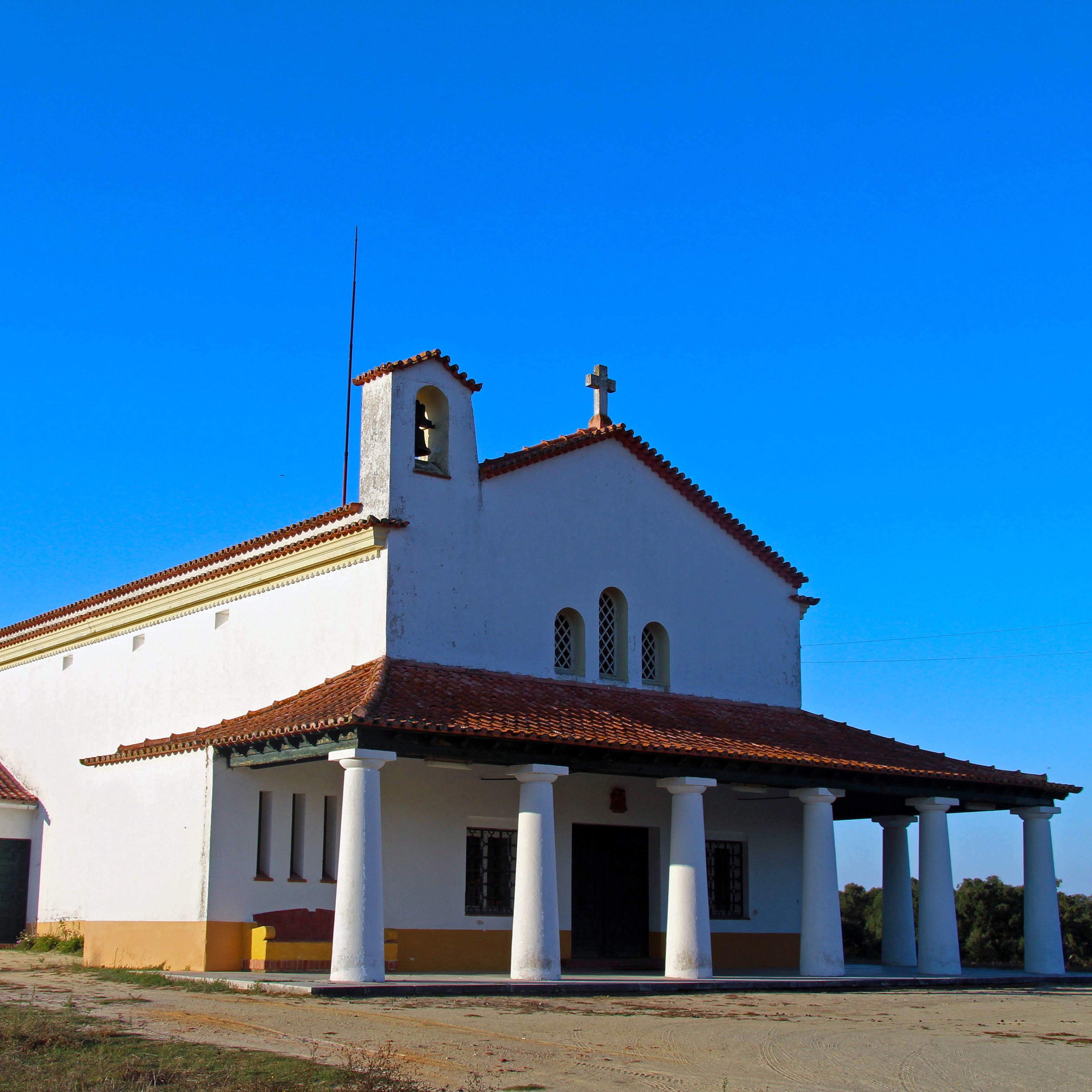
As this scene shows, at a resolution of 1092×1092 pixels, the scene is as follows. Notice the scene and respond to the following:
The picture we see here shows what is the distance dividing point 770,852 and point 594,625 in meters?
5.48

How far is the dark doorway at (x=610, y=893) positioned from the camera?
22469 millimetres

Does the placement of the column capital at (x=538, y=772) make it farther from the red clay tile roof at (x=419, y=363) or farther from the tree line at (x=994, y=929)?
the tree line at (x=994, y=929)

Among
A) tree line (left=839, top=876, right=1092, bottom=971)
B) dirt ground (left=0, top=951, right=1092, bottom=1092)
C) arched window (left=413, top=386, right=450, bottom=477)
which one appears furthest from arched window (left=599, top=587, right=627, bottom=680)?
tree line (left=839, top=876, right=1092, bottom=971)

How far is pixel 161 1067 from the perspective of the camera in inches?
396

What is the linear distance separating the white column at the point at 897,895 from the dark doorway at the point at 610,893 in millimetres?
5576

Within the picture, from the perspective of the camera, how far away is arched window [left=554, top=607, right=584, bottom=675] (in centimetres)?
2256

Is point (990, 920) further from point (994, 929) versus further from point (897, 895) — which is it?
point (897, 895)

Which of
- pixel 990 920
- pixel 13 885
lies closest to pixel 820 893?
pixel 13 885

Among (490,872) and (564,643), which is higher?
(564,643)

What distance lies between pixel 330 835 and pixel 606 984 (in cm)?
491

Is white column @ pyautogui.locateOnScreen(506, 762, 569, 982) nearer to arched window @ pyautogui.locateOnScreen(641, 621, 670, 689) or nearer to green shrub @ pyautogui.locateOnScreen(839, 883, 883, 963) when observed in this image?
arched window @ pyautogui.locateOnScreen(641, 621, 670, 689)

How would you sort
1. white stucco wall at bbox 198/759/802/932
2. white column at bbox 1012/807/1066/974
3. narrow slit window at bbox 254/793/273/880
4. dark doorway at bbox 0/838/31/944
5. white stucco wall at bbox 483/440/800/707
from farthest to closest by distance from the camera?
1. dark doorway at bbox 0/838/31/944
2. white column at bbox 1012/807/1066/974
3. white stucco wall at bbox 483/440/800/707
4. narrow slit window at bbox 254/793/273/880
5. white stucco wall at bbox 198/759/802/932

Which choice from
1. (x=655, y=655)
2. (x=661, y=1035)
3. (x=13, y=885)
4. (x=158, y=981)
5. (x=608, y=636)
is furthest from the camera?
(x=13, y=885)

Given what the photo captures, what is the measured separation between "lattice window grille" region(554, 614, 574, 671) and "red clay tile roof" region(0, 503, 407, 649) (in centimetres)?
354
